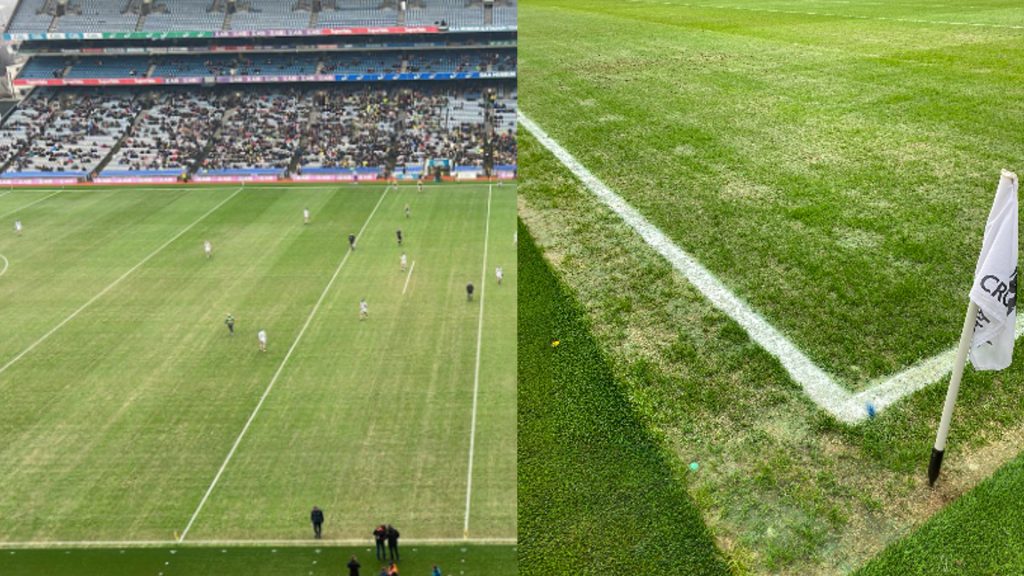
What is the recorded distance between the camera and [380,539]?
994 cm

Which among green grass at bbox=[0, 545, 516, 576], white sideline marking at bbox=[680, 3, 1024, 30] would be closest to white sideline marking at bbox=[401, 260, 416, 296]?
green grass at bbox=[0, 545, 516, 576]

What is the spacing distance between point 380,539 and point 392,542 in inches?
7.0

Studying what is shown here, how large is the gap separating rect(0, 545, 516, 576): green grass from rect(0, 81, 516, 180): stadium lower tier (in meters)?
24.9

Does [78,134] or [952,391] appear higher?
[952,391]

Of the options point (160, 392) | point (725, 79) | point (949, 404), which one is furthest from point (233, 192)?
point (949, 404)

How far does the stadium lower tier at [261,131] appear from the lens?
34844 millimetres

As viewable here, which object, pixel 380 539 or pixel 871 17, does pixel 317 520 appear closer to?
pixel 380 539

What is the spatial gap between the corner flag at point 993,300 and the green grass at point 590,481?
5.26ft

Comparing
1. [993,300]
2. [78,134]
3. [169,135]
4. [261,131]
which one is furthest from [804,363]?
[78,134]

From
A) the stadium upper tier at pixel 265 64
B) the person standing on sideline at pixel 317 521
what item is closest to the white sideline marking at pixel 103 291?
the person standing on sideline at pixel 317 521

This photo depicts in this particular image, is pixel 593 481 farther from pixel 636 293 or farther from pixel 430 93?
pixel 430 93

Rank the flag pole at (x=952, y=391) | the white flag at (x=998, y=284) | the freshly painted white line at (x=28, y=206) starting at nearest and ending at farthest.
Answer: the white flag at (x=998, y=284) < the flag pole at (x=952, y=391) < the freshly painted white line at (x=28, y=206)

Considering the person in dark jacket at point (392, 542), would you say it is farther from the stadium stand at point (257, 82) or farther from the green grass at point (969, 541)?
the stadium stand at point (257, 82)

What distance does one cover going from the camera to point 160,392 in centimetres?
1472
